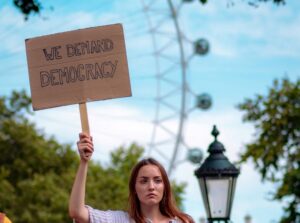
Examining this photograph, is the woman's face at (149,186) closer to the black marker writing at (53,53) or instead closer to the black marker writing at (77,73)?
the black marker writing at (77,73)

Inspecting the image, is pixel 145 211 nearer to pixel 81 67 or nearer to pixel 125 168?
pixel 81 67

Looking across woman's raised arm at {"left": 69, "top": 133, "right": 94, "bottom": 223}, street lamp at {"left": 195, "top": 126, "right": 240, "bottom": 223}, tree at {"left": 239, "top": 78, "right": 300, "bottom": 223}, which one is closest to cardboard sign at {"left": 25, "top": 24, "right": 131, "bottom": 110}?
woman's raised arm at {"left": 69, "top": 133, "right": 94, "bottom": 223}

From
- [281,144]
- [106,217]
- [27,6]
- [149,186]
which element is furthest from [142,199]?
[281,144]

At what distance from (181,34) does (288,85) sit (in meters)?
20.1

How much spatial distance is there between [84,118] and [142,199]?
0.74 m

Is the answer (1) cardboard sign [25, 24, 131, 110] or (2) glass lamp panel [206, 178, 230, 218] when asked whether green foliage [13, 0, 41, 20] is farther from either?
(1) cardboard sign [25, 24, 131, 110]

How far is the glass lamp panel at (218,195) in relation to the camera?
11.7 m

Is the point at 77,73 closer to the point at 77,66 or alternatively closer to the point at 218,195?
the point at 77,66

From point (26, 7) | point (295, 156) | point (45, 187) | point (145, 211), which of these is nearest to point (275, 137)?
point (295, 156)

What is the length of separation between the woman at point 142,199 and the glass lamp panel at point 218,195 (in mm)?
5544

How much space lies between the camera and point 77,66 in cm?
681

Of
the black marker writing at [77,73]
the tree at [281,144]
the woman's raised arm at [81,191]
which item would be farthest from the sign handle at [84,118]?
the tree at [281,144]

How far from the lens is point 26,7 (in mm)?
13555

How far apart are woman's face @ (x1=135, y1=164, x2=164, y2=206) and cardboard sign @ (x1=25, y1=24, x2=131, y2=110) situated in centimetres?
76
